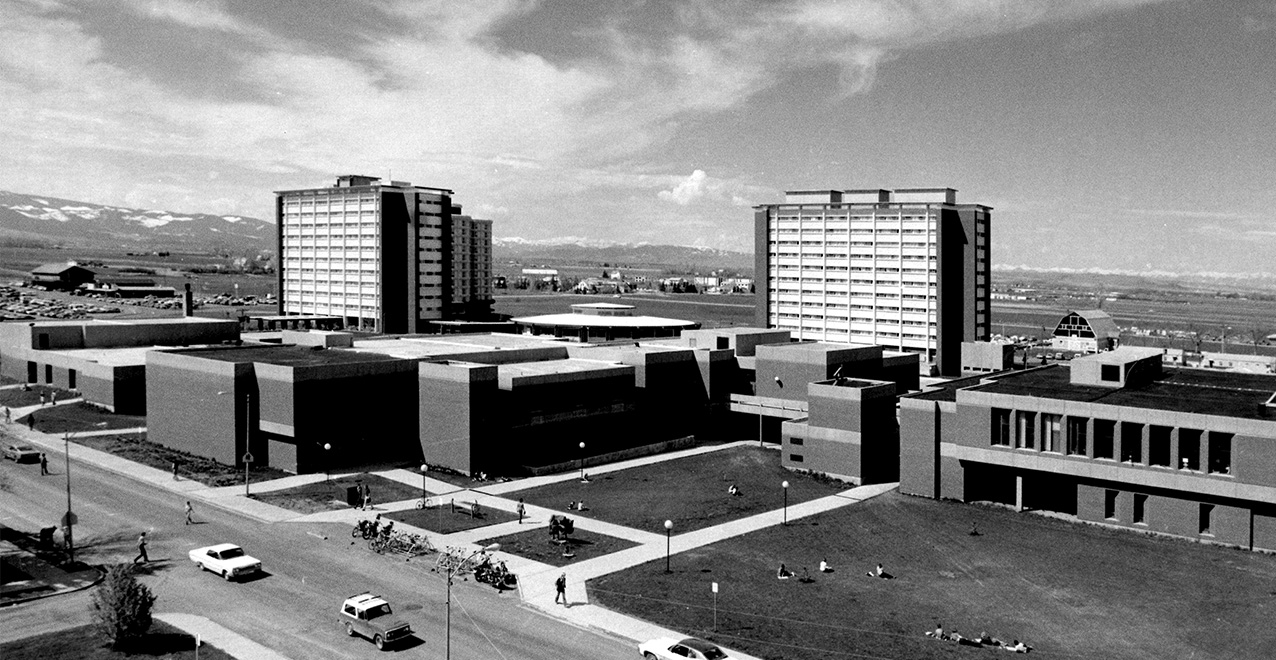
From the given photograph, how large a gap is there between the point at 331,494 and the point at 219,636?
23945mm

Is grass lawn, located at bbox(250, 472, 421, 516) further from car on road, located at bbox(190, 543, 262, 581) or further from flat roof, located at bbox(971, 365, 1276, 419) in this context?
flat roof, located at bbox(971, 365, 1276, 419)

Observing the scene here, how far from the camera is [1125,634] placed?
126ft

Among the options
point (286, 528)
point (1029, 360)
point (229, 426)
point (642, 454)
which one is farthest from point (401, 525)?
point (1029, 360)

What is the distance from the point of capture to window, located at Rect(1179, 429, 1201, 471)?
2083 inches

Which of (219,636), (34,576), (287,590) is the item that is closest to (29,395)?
(34,576)

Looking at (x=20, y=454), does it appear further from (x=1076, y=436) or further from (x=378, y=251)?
(x=378, y=251)

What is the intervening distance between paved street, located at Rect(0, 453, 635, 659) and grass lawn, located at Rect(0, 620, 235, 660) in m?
1.53

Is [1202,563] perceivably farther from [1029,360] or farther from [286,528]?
[1029,360]

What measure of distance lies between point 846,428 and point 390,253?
9997 centimetres

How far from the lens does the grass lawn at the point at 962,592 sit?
37281 mm

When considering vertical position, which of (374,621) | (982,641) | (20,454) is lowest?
(982,641)

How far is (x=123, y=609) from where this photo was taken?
111 feet

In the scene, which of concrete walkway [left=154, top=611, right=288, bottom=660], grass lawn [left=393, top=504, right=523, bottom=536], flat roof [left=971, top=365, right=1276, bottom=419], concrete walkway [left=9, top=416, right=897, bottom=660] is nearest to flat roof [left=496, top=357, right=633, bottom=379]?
concrete walkway [left=9, top=416, right=897, bottom=660]

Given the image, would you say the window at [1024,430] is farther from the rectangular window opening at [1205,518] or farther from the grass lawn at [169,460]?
the grass lawn at [169,460]
